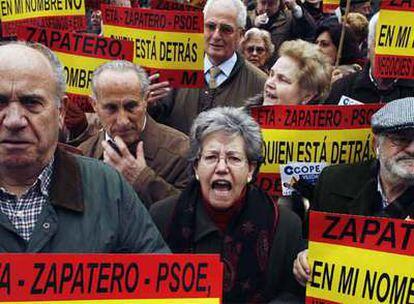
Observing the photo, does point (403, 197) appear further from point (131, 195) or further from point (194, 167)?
point (131, 195)

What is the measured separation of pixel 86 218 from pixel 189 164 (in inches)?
73.4

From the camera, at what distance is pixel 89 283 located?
115 inches

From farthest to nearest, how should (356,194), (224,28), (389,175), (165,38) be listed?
(165,38)
(224,28)
(356,194)
(389,175)

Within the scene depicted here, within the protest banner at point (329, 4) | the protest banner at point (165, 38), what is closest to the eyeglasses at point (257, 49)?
the protest banner at point (329, 4)

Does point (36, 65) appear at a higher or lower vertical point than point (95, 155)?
higher

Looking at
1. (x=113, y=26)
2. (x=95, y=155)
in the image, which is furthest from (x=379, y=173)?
(x=113, y=26)

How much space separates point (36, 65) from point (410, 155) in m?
2.00

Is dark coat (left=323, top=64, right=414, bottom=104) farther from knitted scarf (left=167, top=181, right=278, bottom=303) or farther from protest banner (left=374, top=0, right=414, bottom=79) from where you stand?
knitted scarf (left=167, top=181, right=278, bottom=303)

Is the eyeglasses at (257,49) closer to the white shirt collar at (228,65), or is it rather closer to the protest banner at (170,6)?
the protest banner at (170,6)

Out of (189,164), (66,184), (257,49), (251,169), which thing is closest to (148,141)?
(189,164)

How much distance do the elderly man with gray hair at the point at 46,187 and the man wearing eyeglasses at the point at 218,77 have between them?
2938 millimetres

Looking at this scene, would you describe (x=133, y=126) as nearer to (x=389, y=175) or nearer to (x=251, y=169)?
(x=251, y=169)

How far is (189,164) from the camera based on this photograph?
488cm

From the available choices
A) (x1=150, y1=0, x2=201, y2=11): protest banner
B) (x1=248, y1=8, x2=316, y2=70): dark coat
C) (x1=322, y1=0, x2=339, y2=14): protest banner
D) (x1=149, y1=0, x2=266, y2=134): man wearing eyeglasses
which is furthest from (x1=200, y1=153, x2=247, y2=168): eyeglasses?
(x1=248, y1=8, x2=316, y2=70): dark coat
